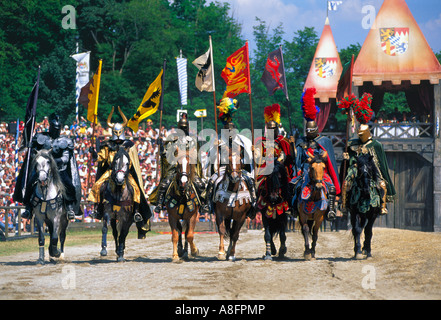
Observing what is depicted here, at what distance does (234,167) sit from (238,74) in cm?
347

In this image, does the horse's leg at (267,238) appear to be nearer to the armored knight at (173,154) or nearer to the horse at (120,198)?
the armored knight at (173,154)

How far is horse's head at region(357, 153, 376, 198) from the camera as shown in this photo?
14.9 meters

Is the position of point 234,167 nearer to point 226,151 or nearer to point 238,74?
point 226,151

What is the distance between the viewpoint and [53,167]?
14.9 m

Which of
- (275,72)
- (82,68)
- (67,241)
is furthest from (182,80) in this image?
(67,241)

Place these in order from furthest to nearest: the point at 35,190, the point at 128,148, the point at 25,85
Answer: the point at 25,85 → the point at 128,148 → the point at 35,190

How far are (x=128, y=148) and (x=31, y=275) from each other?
412cm

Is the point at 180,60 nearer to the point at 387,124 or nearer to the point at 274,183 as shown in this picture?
the point at 387,124

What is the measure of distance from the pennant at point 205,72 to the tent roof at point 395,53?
56.1 feet

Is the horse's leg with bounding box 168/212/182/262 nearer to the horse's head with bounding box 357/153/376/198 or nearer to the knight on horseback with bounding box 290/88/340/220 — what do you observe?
the knight on horseback with bounding box 290/88/340/220

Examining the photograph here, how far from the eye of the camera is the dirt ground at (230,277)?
1003 cm

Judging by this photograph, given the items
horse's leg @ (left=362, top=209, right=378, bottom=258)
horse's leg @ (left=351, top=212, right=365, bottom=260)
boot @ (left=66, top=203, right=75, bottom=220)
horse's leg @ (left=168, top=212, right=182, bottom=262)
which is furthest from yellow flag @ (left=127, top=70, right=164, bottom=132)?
horse's leg @ (left=362, top=209, right=378, bottom=258)
